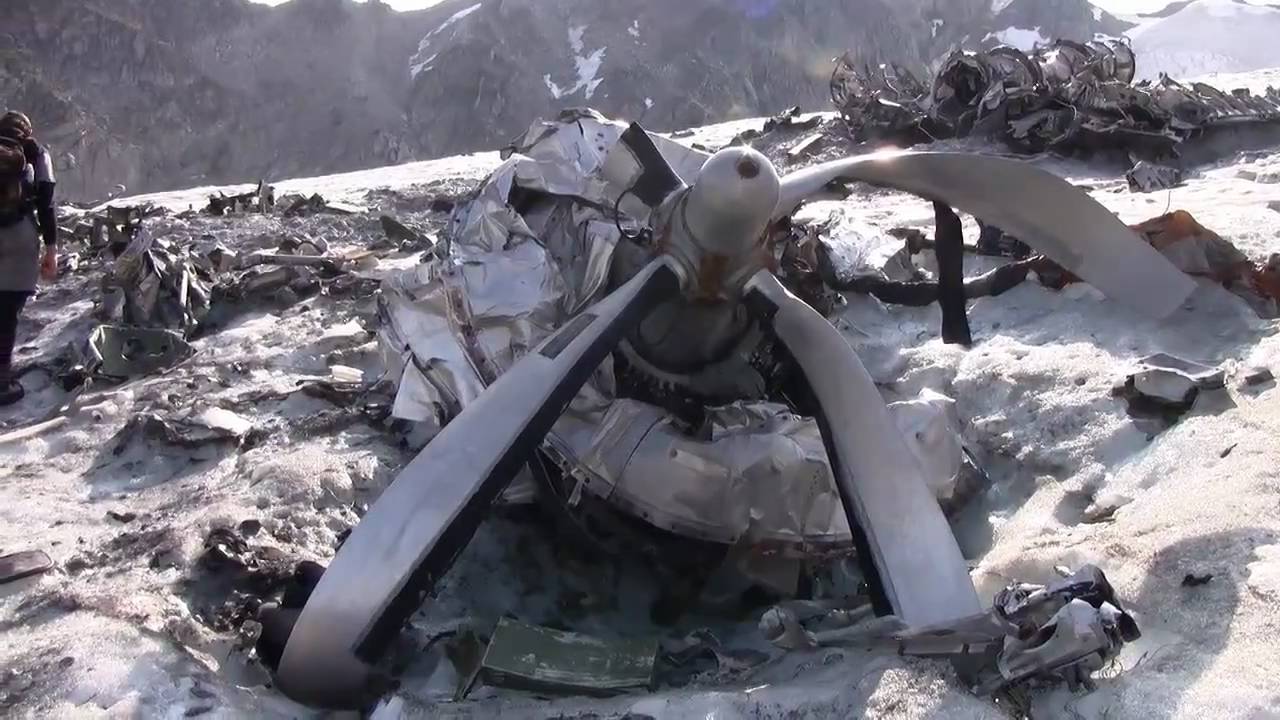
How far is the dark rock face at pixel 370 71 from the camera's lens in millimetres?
32250

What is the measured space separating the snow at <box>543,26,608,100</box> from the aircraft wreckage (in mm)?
36008

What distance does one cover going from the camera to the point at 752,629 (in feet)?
10.2

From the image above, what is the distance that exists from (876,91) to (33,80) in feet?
94.8

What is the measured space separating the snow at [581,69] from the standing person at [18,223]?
113ft

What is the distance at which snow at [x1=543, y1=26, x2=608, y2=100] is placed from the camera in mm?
38906

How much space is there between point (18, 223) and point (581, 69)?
37.1 meters

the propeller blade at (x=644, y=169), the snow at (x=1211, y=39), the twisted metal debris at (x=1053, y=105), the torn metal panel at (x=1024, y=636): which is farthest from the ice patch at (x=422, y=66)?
the torn metal panel at (x=1024, y=636)

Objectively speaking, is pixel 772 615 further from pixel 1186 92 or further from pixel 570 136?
pixel 1186 92

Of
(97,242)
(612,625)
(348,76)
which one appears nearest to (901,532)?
(612,625)

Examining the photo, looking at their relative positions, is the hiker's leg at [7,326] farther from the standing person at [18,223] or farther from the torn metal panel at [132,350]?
the torn metal panel at [132,350]

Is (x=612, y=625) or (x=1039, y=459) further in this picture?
(x=1039, y=459)

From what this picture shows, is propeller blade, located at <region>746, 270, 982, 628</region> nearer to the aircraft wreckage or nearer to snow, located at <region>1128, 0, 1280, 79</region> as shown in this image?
the aircraft wreckage

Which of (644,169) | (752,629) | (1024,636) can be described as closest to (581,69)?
(644,169)

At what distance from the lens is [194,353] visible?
5.45 meters
